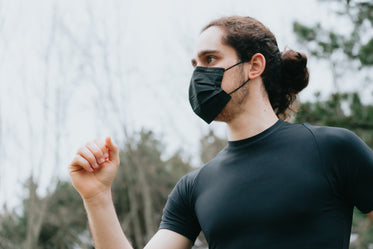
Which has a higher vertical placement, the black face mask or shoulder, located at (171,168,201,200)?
the black face mask

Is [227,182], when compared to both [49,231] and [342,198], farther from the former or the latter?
[49,231]

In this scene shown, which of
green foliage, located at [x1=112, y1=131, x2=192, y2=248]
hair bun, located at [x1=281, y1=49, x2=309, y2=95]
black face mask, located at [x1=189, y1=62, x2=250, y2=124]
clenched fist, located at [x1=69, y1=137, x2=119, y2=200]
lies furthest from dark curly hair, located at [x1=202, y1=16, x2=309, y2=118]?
green foliage, located at [x1=112, y1=131, x2=192, y2=248]

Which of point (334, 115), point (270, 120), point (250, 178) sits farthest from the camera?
point (334, 115)

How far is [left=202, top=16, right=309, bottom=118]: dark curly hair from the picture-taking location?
222 cm

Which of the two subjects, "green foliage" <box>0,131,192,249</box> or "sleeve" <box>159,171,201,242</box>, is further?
"green foliage" <box>0,131,192,249</box>

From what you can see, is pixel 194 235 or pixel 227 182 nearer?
pixel 227 182

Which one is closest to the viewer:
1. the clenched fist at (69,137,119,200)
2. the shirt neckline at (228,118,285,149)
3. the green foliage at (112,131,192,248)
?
the clenched fist at (69,137,119,200)

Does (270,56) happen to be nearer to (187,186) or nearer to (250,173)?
(250,173)

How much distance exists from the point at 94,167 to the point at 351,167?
1.14 m

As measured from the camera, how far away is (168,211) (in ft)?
6.89

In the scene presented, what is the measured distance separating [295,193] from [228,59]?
34.3 inches

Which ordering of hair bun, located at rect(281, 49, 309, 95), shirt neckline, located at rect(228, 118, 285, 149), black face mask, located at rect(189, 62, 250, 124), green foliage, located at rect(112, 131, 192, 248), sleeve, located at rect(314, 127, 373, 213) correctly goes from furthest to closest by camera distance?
green foliage, located at rect(112, 131, 192, 248), hair bun, located at rect(281, 49, 309, 95), black face mask, located at rect(189, 62, 250, 124), shirt neckline, located at rect(228, 118, 285, 149), sleeve, located at rect(314, 127, 373, 213)

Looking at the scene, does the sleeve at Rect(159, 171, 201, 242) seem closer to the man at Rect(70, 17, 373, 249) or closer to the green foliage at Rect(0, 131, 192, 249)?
the man at Rect(70, 17, 373, 249)

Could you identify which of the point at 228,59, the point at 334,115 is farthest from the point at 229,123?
the point at 334,115
